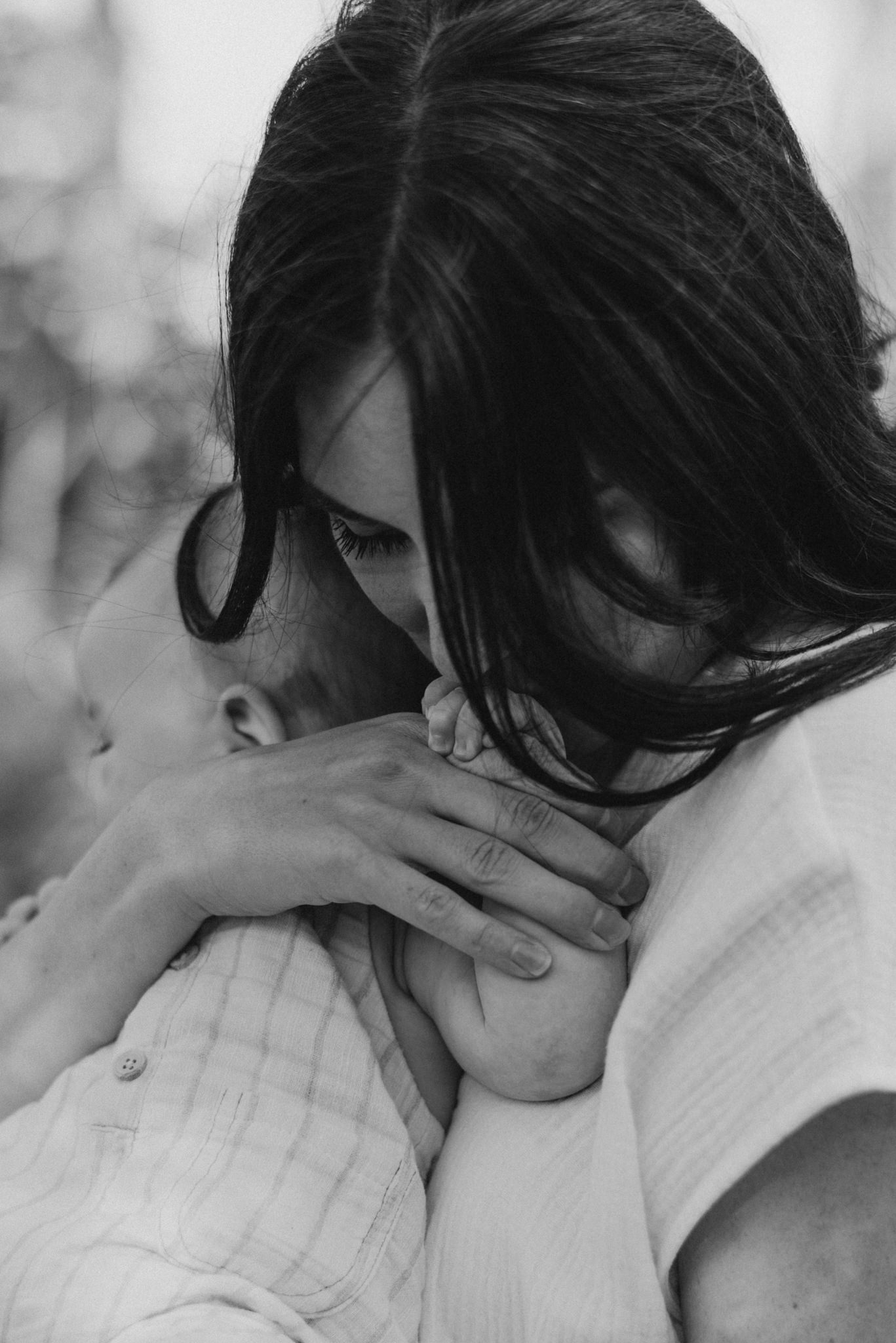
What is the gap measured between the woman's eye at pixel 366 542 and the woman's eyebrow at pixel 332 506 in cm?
1

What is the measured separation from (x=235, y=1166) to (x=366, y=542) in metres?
0.53

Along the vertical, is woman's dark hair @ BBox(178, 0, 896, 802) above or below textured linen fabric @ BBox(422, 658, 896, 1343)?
above

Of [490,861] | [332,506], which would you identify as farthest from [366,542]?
[490,861]

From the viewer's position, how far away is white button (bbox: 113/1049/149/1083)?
1116 mm

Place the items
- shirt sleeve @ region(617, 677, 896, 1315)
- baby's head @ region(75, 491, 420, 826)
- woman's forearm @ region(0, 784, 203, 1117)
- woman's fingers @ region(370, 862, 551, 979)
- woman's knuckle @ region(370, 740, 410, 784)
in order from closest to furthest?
shirt sleeve @ region(617, 677, 896, 1315) < woman's fingers @ region(370, 862, 551, 979) < woman's knuckle @ region(370, 740, 410, 784) < woman's forearm @ region(0, 784, 203, 1117) < baby's head @ region(75, 491, 420, 826)

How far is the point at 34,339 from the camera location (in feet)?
8.71

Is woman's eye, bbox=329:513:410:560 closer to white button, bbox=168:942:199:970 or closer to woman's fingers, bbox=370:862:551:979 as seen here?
woman's fingers, bbox=370:862:551:979

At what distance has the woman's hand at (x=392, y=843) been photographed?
0.98m

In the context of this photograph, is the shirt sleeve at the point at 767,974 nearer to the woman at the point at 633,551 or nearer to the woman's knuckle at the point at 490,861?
the woman at the point at 633,551

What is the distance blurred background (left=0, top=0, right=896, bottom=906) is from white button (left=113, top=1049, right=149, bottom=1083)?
143 cm

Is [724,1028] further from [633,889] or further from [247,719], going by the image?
[247,719]

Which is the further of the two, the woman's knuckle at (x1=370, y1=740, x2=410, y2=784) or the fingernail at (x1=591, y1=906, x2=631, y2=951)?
the woman's knuckle at (x1=370, y1=740, x2=410, y2=784)

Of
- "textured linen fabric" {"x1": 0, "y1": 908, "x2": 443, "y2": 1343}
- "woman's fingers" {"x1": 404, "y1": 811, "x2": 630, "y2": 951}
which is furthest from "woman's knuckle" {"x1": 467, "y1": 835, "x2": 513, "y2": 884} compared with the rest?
"textured linen fabric" {"x1": 0, "y1": 908, "x2": 443, "y2": 1343}

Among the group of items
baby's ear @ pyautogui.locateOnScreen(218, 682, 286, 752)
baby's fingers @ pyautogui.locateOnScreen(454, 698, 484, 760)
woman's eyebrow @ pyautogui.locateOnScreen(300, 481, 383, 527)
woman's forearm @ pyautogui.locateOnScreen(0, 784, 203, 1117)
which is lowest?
woman's forearm @ pyautogui.locateOnScreen(0, 784, 203, 1117)
